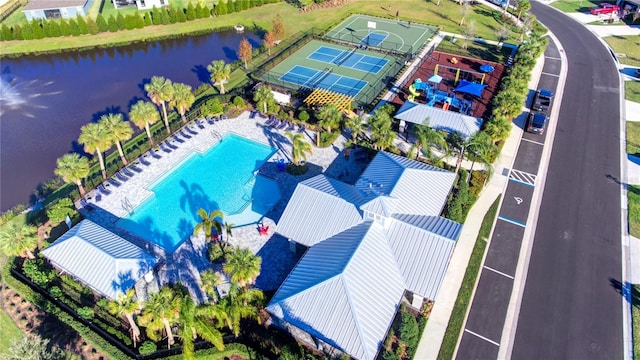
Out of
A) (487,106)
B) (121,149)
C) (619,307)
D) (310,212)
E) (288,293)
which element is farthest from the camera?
(487,106)

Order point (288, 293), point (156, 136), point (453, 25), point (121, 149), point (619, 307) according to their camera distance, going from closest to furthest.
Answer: point (288, 293)
point (619, 307)
point (121, 149)
point (156, 136)
point (453, 25)

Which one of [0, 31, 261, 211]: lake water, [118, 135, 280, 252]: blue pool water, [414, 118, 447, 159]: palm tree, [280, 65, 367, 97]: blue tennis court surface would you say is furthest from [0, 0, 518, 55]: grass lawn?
[414, 118, 447, 159]: palm tree

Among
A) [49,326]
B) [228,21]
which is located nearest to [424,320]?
[49,326]

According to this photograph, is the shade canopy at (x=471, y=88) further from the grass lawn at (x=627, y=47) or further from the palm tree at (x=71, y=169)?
the palm tree at (x=71, y=169)

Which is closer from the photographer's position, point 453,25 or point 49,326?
point 49,326

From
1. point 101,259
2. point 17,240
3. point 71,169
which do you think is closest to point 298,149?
point 101,259

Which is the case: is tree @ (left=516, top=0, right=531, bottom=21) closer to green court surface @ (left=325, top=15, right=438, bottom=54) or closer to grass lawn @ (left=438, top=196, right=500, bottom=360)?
green court surface @ (left=325, top=15, right=438, bottom=54)

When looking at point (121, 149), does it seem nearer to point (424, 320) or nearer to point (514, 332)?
point (424, 320)
